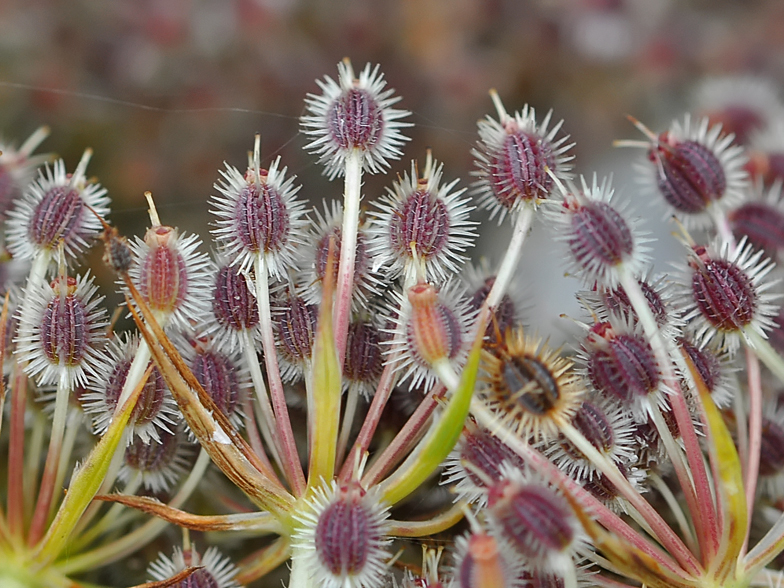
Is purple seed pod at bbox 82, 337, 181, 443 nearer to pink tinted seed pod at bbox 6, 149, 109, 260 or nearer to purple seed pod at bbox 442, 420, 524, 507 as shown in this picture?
pink tinted seed pod at bbox 6, 149, 109, 260

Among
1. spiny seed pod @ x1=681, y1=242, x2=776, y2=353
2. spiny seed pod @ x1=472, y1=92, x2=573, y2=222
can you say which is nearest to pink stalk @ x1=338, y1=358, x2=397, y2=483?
spiny seed pod @ x1=472, y1=92, x2=573, y2=222

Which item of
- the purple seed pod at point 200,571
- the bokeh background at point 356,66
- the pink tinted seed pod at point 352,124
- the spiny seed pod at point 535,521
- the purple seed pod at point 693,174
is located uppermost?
the bokeh background at point 356,66

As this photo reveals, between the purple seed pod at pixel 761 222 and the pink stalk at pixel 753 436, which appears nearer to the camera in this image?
the pink stalk at pixel 753 436

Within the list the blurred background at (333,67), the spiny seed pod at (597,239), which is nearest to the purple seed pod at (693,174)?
the spiny seed pod at (597,239)

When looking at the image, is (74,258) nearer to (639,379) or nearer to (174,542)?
(174,542)

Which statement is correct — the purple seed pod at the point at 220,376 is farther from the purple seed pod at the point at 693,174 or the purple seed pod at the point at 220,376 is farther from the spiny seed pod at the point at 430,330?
the purple seed pod at the point at 693,174
